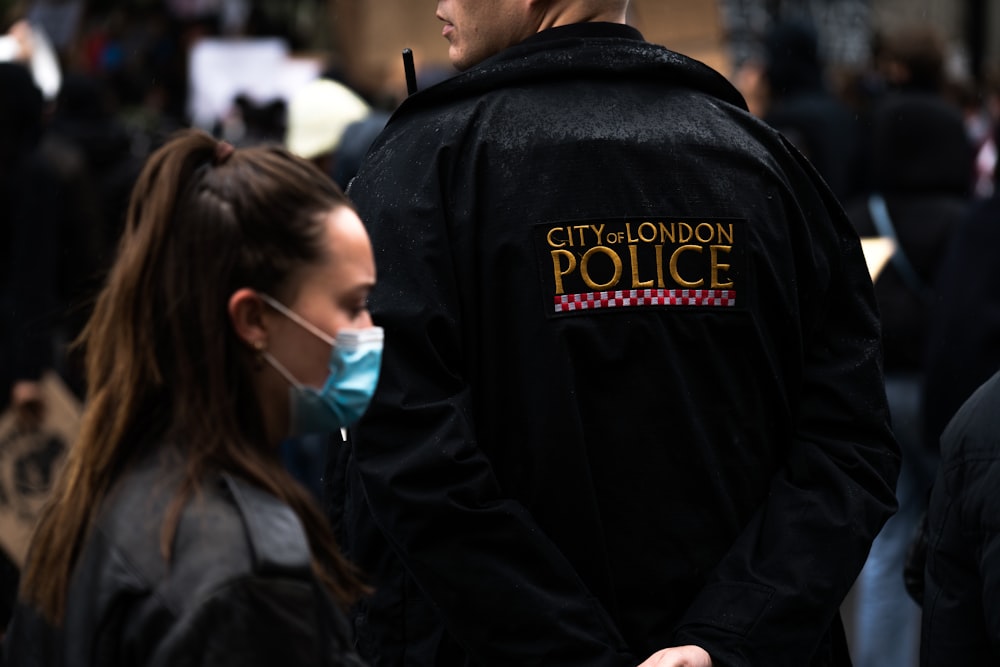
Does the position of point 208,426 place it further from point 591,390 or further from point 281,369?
point 591,390

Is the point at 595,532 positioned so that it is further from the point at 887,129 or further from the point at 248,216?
the point at 887,129

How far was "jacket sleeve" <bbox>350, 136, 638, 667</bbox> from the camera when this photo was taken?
8.43 ft

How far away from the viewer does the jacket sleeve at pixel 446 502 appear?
101 inches

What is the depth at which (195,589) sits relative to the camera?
72.2 inches

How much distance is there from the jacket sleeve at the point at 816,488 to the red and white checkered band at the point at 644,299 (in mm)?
207

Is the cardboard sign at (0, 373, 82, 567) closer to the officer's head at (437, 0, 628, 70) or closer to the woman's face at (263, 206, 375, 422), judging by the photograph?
the officer's head at (437, 0, 628, 70)

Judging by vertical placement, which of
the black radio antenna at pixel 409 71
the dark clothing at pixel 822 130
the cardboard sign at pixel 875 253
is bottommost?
the dark clothing at pixel 822 130

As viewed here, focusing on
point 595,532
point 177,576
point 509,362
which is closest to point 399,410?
point 509,362

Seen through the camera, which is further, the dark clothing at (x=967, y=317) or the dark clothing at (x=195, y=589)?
the dark clothing at (x=967, y=317)

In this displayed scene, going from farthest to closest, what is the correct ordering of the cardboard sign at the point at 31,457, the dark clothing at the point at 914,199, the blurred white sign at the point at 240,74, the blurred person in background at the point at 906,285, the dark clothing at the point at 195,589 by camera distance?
the blurred white sign at the point at 240,74 < the dark clothing at the point at 914,199 < the blurred person in background at the point at 906,285 < the cardboard sign at the point at 31,457 < the dark clothing at the point at 195,589

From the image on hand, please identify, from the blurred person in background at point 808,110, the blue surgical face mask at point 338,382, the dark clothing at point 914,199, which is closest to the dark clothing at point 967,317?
the dark clothing at point 914,199

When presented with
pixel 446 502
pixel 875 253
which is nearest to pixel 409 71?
pixel 446 502

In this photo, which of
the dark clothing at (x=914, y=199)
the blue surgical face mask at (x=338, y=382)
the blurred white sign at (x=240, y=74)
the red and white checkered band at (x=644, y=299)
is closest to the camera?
the blue surgical face mask at (x=338, y=382)

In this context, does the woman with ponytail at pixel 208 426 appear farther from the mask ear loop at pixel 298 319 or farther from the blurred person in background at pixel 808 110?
the blurred person in background at pixel 808 110
